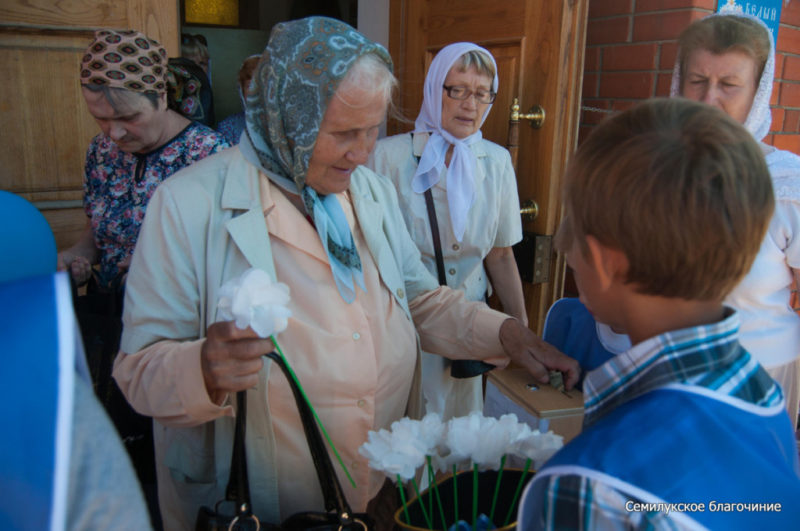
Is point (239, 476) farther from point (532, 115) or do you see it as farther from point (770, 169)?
point (532, 115)

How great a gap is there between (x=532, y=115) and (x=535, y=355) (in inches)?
67.5

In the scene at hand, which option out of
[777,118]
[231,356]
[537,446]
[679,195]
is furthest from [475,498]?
[777,118]

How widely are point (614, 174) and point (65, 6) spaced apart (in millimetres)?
2800

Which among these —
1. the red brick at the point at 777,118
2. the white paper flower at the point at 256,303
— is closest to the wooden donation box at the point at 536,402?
the white paper flower at the point at 256,303

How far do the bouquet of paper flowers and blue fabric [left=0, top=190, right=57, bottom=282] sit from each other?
0.69m

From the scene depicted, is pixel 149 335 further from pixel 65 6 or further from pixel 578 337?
pixel 65 6

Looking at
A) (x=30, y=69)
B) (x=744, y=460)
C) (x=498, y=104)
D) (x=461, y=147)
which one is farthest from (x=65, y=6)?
(x=744, y=460)

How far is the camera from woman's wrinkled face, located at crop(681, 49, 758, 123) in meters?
2.11

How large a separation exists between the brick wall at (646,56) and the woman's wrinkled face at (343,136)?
6.41 feet

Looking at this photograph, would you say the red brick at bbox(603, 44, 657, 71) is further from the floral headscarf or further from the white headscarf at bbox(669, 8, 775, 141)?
the floral headscarf

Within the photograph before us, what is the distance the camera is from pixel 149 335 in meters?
1.34

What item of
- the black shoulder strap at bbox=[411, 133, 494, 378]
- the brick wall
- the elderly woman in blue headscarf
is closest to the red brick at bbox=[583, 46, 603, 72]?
the brick wall

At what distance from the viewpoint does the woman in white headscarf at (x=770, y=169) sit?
6.57 ft

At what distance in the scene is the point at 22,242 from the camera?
123cm
